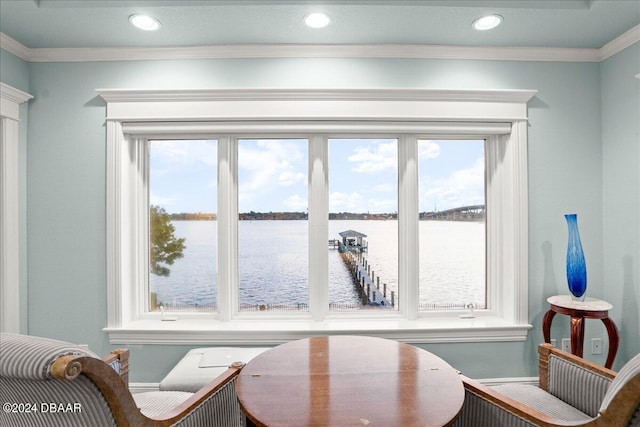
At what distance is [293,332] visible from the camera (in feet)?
7.22

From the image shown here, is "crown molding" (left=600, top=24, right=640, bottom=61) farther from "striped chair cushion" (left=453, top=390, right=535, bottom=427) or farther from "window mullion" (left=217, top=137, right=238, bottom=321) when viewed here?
"window mullion" (left=217, top=137, right=238, bottom=321)

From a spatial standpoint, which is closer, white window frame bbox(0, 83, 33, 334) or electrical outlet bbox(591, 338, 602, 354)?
white window frame bbox(0, 83, 33, 334)

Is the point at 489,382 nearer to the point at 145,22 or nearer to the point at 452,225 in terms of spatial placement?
the point at 452,225

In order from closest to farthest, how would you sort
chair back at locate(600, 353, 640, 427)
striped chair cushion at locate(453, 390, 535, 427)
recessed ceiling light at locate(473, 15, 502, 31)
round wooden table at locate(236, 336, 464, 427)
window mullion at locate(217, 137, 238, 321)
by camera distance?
chair back at locate(600, 353, 640, 427)
round wooden table at locate(236, 336, 464, 427)
striped chair cushion at locate(453, 390, 535, 427)
recessed ceiling light at locate(473, 15, 502, 31)
window mullion at locate(217, 137, 238, 321)

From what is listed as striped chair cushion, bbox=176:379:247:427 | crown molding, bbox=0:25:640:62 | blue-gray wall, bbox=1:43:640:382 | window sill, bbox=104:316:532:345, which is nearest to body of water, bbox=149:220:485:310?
window sill, bbox=104:316:532:345

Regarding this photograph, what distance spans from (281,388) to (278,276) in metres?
1.22

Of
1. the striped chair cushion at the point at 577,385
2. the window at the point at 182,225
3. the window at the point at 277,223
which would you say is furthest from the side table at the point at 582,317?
the window at the point at 182,225

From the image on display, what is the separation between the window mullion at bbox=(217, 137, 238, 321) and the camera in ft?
7.76

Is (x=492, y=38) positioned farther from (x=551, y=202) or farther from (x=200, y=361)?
(x=200, y=361)

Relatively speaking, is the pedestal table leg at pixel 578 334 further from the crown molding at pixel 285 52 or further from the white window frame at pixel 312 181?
the crown molding at pixel 285 52

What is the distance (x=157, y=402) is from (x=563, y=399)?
1798 mm

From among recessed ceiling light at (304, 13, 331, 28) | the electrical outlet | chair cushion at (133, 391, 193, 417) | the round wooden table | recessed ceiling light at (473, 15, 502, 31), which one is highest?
recessed ceiling light at (304, 13, 331, 28)

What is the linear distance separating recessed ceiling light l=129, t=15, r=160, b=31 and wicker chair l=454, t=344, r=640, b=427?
2407mm

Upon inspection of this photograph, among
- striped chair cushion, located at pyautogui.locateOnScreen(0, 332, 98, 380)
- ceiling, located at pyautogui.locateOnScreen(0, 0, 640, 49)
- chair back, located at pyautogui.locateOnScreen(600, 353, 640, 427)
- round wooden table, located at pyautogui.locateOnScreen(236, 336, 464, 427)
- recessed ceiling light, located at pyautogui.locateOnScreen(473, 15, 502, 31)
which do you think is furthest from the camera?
recessed ceiling light, located at pyautogui.locateOnScreen(473, 15, 502, 31)
